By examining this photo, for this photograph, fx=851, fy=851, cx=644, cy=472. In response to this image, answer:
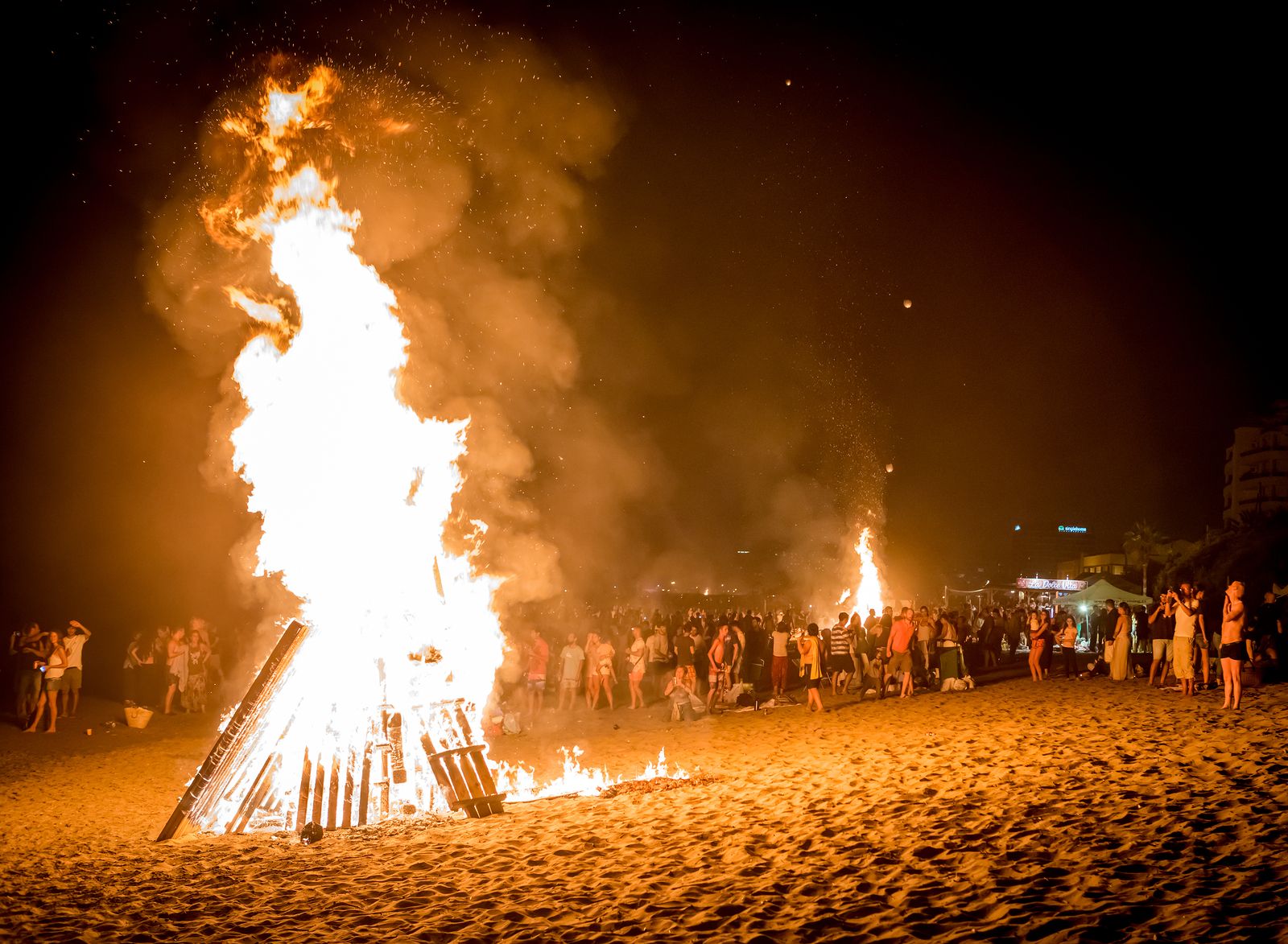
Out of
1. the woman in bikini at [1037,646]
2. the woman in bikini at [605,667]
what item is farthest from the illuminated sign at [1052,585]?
the woman in bikini at [605,667]

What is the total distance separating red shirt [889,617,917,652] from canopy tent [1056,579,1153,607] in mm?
17942

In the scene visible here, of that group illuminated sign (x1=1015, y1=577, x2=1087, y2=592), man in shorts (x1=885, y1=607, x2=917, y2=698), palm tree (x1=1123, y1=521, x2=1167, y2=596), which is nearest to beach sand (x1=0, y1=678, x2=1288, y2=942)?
man in shorts (x1=885, y1=607, x2=917, y2=698)

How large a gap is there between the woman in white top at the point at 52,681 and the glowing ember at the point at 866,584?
91.1ft

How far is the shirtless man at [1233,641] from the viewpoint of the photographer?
1031 centimetres

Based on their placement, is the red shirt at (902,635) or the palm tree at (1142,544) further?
the palm tree at (1142,544)

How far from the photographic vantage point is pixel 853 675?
698 inches

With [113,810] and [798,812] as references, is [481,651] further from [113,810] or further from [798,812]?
[798,812]

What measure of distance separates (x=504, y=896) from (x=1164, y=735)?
7.53 metres

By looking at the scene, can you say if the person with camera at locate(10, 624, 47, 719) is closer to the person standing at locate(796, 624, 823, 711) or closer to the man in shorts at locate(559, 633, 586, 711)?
the man in shorts at locate(559, 633, 586, 711)

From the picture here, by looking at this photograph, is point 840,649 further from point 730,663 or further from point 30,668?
point 30,668

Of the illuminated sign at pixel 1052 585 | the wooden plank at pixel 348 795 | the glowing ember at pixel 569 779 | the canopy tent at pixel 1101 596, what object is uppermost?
the illuminated sign at pixel 1052 585

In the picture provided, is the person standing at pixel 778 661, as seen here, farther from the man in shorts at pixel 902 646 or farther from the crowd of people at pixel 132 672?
the crowd of people at pixel 132 672

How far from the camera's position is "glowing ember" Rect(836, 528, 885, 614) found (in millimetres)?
37219

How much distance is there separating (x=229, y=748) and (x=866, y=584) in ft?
112
